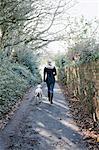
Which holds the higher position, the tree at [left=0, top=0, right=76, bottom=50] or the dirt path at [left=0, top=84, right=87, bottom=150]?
the tree at [left=0, top=0, right=76, bottom=50]

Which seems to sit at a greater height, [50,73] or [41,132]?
[50,73]

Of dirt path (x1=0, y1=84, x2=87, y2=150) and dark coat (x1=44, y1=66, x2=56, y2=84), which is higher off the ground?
dark coat (x1=44, y1=66, x2=56, y2=84)

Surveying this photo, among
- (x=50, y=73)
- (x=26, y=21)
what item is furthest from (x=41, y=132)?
(x=26, y=21)

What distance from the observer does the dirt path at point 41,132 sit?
797 cm

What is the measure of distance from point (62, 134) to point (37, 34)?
709 inches

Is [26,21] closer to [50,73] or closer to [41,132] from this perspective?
[50,73]

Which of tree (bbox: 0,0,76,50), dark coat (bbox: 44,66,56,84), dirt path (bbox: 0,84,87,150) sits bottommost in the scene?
dirt path (bbox: 0,84,87,150)

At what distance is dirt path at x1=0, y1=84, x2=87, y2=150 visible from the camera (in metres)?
7.97

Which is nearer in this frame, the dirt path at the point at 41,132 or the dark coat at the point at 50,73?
the dirt path at the point at 41,132

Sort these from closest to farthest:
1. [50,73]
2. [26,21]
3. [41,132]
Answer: [41,132] < [50,73] < [26,21]

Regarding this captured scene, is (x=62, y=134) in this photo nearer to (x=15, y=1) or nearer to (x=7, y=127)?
(x=7, y=127)

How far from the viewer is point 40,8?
20078 mm

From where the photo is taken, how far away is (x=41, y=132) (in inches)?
368

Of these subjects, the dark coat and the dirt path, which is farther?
the dark coat
